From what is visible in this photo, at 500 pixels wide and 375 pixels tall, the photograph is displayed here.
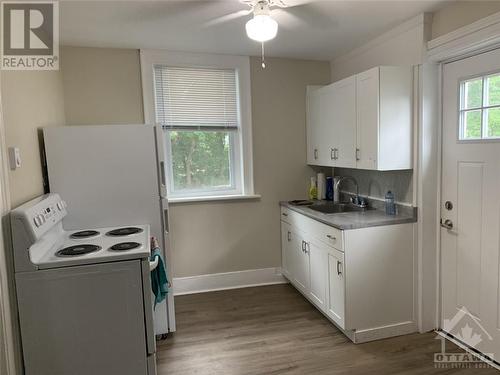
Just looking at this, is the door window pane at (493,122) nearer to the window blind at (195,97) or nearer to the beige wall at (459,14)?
the beige wall at (459,14)

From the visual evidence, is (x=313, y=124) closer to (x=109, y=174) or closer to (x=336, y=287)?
(x=336, y=287)

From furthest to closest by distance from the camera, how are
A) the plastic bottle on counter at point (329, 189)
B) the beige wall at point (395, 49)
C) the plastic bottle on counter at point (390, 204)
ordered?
the plastic bottle on counter at point (329, 189) → the plastic bottle on counter at point (390, 204) → the beige wall at point (395, 49)

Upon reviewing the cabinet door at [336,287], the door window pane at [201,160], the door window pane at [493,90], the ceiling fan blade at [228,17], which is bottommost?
the cabinet door at [336,287]

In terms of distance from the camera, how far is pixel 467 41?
221cm

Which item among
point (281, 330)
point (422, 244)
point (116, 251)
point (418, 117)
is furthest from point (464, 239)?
point (116, 251)

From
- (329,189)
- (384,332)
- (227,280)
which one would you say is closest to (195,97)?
(329,189)

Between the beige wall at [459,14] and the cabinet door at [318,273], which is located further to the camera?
the cabinet door at [318,273]

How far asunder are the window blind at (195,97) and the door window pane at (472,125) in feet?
6.77

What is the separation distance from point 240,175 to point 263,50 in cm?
128

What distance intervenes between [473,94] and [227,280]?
277cm

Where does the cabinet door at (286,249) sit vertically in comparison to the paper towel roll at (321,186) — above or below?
below

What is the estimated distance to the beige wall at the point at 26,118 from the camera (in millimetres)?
1902

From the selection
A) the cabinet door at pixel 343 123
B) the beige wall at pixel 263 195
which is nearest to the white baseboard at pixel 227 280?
the beige wall at pixel 263 195

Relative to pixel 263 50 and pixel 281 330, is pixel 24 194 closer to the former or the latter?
pixel 281 330
